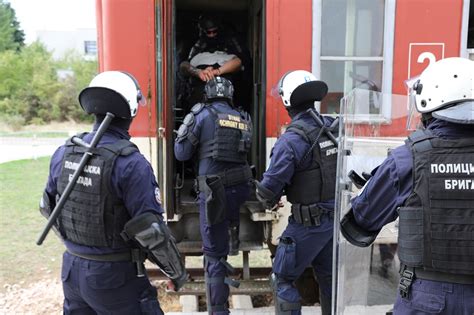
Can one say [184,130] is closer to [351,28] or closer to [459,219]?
[351,28]

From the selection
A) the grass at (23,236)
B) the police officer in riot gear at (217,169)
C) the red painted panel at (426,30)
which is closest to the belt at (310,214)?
the police officer in riot gear at (217,169)

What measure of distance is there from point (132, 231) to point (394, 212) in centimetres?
126

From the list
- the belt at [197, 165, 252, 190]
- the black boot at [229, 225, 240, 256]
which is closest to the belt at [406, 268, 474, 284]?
the belt at [197, 165, 252, 190]

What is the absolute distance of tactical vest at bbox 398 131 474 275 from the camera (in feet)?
6.29

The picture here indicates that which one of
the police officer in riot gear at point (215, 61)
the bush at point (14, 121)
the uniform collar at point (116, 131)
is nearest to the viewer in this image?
the uniform collar at point (116, 131)

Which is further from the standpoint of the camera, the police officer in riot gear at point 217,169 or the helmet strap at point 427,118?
the police officer in riot gear at point 217,169

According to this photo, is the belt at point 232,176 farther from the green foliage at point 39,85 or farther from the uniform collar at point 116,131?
the green foliage at point 39,85

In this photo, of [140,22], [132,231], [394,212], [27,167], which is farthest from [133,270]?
[27,167]

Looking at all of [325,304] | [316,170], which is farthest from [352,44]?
[325,304]

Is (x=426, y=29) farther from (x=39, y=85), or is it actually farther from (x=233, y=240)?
(x=39, y=85)

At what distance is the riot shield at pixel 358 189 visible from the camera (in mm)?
2494

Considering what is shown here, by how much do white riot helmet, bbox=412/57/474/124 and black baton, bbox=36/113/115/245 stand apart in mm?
1539

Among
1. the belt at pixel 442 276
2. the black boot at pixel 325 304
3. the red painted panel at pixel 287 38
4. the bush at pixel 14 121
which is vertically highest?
the red painted panel at pixel 287 38

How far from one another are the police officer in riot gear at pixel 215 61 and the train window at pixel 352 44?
1.30 meters
